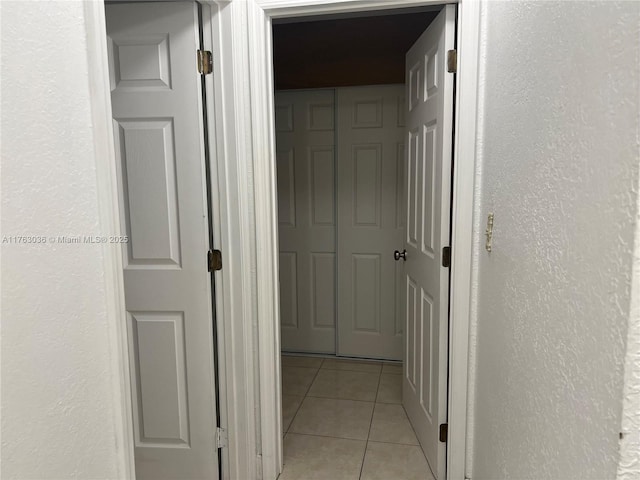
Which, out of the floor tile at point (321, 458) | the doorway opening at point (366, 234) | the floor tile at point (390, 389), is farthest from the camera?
the floor tile at point (390, 389)

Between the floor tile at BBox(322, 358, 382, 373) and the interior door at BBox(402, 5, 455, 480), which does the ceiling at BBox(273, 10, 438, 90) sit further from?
the floor tile at BBox(322, 358, 382, 373)

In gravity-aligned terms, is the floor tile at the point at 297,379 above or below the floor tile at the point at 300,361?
below

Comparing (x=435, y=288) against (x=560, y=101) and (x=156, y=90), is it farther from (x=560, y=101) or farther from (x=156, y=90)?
(x=156, y=90)

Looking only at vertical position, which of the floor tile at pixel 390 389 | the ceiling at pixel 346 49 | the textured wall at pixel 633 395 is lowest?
the floor tile at pixel 390 389

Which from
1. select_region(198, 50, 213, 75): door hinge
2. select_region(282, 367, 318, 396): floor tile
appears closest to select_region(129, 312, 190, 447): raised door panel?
select_region(198, 50, 213, 75): door hinge

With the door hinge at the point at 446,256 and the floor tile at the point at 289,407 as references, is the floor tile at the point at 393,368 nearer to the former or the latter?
the floor tile at the point at 289,407

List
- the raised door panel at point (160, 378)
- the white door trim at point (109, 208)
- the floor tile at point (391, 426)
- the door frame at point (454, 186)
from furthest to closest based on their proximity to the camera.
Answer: the floor tile at point (391, 426) < the raised door panel at point (160, 378) < the door frame at point (454, 186) < the white door trim at point (109, 208)

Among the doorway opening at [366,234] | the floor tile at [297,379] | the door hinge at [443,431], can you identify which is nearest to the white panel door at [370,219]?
the doorway opening at [366,234]

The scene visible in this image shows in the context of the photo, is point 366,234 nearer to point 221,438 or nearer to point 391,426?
point 391,426

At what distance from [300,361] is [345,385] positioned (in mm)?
544

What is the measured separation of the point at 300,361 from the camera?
12.1ft

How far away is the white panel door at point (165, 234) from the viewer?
1.89 meters

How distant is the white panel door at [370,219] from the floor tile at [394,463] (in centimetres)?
117

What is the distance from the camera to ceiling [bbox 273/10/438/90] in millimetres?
2400
